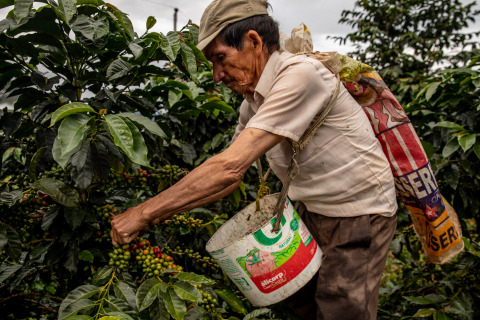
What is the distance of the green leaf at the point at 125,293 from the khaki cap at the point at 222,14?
0.85m

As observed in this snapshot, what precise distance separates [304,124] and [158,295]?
0.70 m

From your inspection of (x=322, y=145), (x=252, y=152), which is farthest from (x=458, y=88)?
(x=252, y=152)

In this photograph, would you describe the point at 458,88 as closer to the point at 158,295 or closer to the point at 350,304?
the point at 350,304

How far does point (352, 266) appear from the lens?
1.38 meters

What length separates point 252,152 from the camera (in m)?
1.21

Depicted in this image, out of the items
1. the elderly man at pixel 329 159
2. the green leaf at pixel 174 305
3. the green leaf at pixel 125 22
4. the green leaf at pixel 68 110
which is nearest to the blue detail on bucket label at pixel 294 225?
the elderly man at pixel 329 159

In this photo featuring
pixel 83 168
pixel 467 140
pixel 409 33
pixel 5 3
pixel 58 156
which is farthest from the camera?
pixel 409 33

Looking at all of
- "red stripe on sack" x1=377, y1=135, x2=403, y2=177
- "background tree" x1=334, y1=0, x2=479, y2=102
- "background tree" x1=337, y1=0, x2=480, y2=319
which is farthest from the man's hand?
"background tree" x1=334, y1=0, x2=479, y2=102

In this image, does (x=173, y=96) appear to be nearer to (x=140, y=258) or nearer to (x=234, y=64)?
(x=234, y=64)

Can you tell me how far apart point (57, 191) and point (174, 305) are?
0.52m

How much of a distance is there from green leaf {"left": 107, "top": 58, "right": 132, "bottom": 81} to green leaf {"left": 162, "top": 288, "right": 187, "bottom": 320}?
709 millimetres

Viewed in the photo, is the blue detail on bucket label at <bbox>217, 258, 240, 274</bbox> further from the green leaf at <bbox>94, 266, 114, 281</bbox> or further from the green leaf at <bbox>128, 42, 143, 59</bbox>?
the green leaf at <bbox>128, 42, 143, 59</bbox>

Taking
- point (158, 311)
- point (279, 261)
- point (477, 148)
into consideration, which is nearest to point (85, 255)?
point (158, 311)

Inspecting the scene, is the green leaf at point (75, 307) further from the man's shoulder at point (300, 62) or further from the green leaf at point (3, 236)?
the man's shoulder at point (300, 62)
